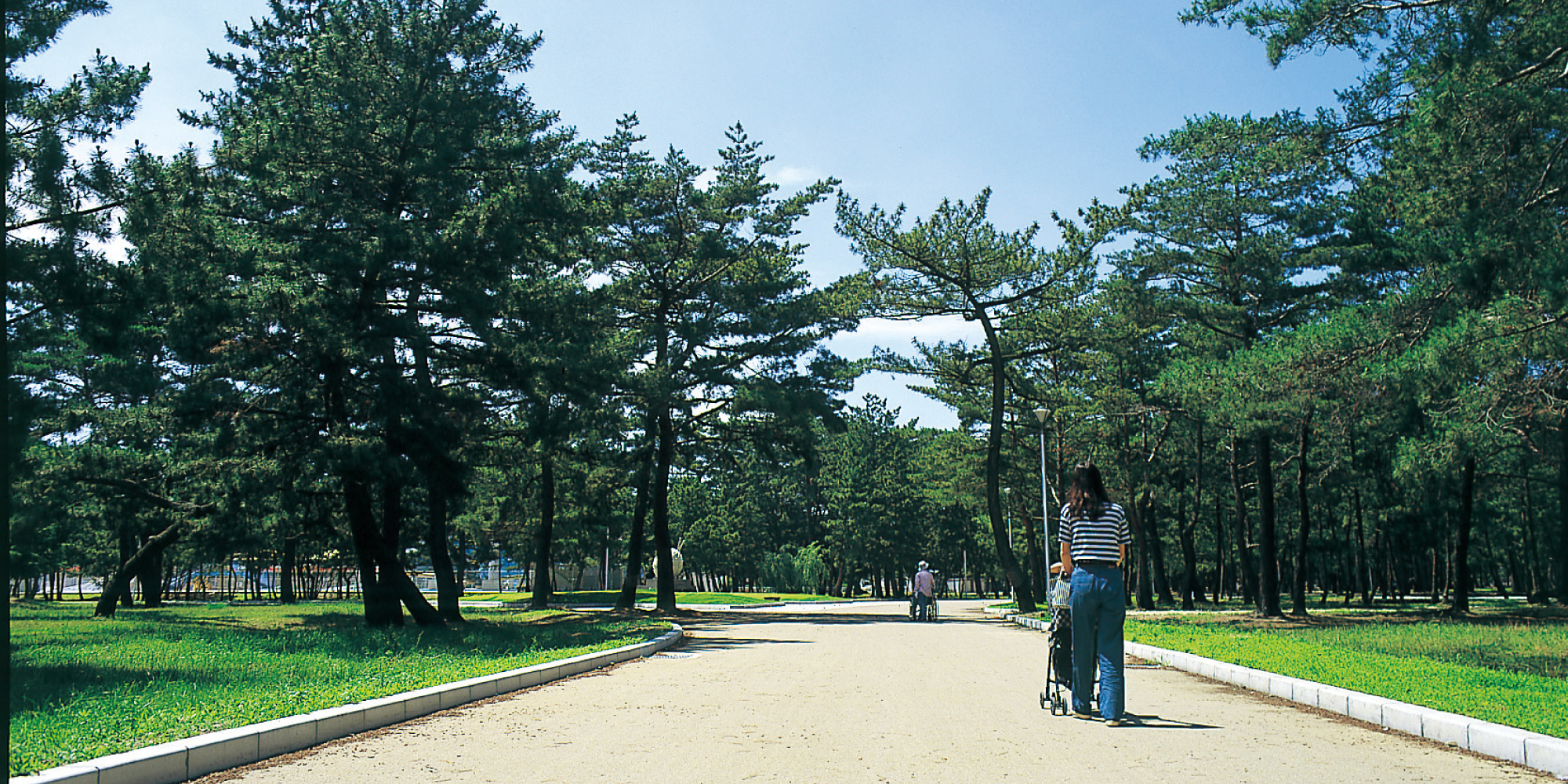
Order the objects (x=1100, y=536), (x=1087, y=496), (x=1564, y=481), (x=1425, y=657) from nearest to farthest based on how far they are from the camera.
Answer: (x=1100, y=536), (x=1087, y=496), (x=1425, y=657), (x=1564, y=481)

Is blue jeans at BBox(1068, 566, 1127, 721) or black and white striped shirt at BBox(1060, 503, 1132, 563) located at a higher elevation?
black and white striped shirt at BBox(1060, 503, 1132, 563)

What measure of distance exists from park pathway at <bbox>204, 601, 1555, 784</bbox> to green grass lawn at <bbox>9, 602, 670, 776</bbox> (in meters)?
0.88

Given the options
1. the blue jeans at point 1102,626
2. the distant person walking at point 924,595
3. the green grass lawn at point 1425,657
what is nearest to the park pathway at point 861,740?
the blue jeans at point 1102,626

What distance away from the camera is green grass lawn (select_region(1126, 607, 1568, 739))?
26.5ft

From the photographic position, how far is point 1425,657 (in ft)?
42.4

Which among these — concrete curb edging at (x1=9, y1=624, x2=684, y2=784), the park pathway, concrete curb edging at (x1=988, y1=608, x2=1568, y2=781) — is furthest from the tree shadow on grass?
concrete curb edging at (x1=988, y1=608, x2=1568, y2=781)

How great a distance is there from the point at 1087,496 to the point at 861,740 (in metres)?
2.44

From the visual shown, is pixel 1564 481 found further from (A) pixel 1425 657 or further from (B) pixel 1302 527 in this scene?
(A) pixel 1425 657

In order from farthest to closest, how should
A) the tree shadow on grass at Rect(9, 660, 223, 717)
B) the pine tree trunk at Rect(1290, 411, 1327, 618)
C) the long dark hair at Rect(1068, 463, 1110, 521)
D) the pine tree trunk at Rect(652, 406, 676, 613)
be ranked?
the pine tree trunk at Rect(652, 406, 676, 613), the pine tree trunk at Rect(1290, 411, 1327, 618), the tree shadow on grass at Rect(9, 660, 223, 717), the long dark hair at Rect(1068, 463, 1110, 521)

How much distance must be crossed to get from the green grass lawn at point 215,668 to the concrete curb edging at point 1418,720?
314 inches

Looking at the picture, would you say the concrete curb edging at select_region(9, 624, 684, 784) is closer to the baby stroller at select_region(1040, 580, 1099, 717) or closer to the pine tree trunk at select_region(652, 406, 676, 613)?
the baby stroller at select_region(1040, 580, 1099, 717)

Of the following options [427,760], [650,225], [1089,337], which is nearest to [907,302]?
[1089,337]

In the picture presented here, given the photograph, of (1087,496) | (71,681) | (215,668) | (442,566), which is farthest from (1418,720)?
(442,566)

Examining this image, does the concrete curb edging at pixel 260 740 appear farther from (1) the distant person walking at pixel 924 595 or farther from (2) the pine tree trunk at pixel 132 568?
(2) the pine tree trunk at pixel 132 568
